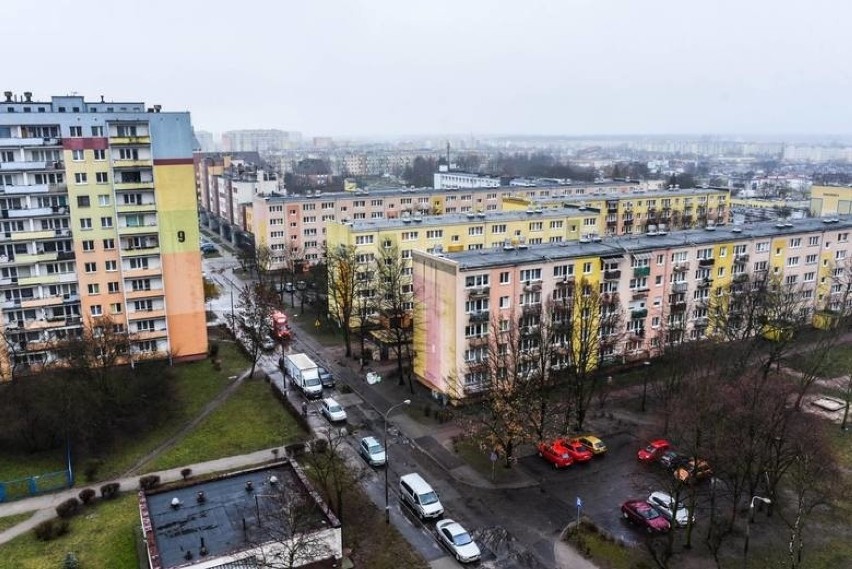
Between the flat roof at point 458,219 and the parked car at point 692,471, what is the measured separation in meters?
37.7

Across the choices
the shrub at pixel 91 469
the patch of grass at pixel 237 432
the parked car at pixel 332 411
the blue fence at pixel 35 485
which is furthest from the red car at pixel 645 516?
the blue fence at pixel 35 485

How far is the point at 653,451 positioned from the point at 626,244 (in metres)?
18.8

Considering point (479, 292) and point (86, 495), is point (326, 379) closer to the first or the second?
point (479, 292)

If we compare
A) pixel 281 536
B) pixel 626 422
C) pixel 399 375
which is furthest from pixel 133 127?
pixel 626 422

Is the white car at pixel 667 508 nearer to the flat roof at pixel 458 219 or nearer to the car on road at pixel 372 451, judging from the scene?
the car on road at pixel 372 451

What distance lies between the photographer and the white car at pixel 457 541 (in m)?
27.6

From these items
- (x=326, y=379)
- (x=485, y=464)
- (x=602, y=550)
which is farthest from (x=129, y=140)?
(x=602, y=550)

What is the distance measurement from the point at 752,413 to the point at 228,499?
24449 millimetres

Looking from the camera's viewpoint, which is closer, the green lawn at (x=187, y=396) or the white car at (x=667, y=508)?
the white car at (x=667, y=508)

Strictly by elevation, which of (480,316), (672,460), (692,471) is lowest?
(672,460)

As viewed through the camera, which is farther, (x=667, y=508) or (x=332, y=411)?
(x=332, y=411)

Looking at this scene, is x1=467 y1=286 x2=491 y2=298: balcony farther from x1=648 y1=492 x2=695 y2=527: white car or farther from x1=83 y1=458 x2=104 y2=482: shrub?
x1=83 y1=458 x2=104 y2=482: shrub

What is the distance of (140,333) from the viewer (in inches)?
2023

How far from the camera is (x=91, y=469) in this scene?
35469 millimetres
